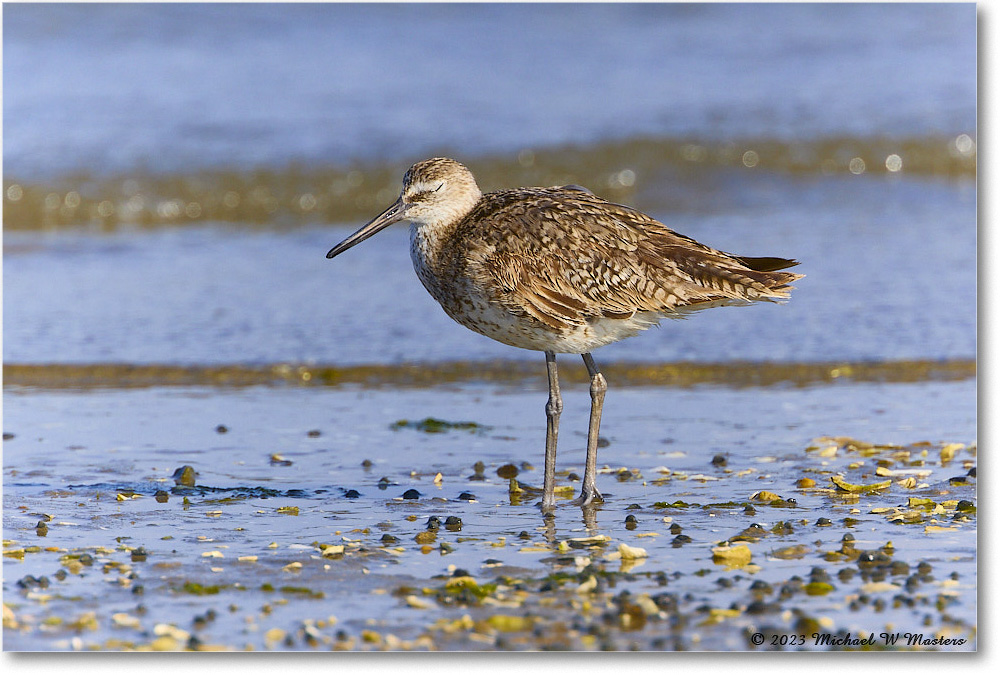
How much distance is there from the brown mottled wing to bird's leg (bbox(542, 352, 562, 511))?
39cm

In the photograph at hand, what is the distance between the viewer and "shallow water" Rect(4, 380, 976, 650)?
4484 mm

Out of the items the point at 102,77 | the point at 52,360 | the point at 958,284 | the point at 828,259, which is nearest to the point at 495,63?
the point at 102,77

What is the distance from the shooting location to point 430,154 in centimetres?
1550

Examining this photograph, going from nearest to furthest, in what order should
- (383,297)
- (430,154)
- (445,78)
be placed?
(383,297)
(430,154)
(445,78)

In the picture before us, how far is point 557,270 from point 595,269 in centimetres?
20

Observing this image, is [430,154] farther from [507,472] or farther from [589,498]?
[589,498]

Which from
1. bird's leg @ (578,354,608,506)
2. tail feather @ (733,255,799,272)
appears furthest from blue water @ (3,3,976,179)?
tail feather @ (733,255,799,272)

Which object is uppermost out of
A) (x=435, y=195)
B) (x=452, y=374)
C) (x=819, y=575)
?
(x=435, y=195)

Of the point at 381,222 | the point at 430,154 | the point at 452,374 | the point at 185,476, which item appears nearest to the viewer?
the point at 381,222

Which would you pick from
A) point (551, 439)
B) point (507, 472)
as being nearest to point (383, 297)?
point (507, 472)

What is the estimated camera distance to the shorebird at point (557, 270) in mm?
5941

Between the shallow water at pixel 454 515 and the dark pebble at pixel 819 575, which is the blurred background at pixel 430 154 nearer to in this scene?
the shallow water at pixel 454 515

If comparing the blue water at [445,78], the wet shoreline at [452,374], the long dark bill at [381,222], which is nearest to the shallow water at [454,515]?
the wet shoreline at [452,374]

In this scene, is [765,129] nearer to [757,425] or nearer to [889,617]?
[757,425]
